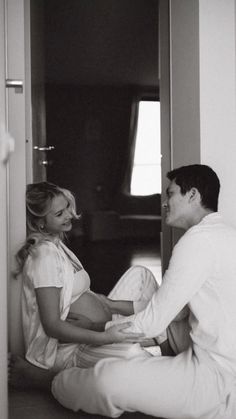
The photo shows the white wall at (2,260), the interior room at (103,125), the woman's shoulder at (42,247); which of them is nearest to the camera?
the white wall at (2,260)

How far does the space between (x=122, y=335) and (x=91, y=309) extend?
0.50 m

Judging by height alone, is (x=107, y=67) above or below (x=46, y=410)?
above

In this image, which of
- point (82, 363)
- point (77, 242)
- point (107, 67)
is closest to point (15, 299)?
point (82, 363)

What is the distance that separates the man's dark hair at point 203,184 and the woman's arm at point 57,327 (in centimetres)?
51

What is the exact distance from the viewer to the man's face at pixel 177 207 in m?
1.84

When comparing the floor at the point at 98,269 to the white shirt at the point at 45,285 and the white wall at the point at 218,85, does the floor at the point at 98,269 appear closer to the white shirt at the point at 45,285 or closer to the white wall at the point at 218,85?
the white shirt at the point at 45,285

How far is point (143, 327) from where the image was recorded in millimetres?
1674

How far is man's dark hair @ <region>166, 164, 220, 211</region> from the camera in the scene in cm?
182

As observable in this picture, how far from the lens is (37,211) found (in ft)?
7.09

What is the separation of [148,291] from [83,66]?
5.13m

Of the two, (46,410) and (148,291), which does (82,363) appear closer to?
(46,410)

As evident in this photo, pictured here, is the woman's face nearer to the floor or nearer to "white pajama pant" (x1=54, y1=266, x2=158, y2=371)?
"white pajama pant" (x1=54, y1=266, x2=158, y2=371)

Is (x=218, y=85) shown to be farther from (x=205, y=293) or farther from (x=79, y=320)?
(x=79, y=320)

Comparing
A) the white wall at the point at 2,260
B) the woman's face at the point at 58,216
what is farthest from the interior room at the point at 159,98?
the woman's face at the point at 58,216
